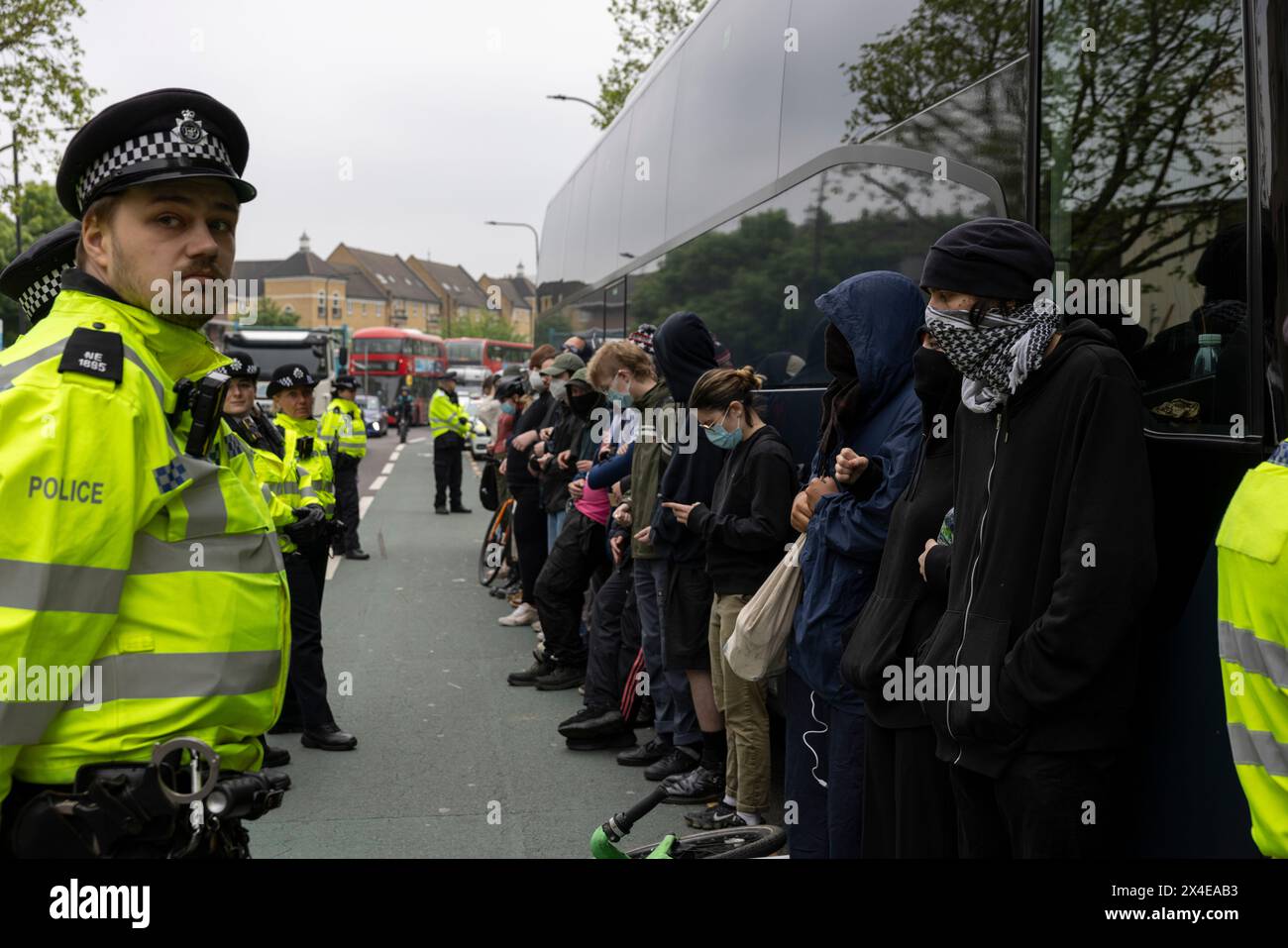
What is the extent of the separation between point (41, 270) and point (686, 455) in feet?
12.3

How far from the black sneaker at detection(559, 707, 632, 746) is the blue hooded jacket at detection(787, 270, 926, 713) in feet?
8.97

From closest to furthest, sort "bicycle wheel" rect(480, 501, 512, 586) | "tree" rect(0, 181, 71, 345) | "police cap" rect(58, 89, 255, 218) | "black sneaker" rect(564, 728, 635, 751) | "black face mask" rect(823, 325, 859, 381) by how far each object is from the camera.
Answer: "police cap" rect(58, 89, 255, 218) → "black face mask" rect(823, 325, 859, 381) → "black sneaker" rect(564, 728, 635, 751) → "bicycle wheel" rect(480, 501, 512, 586) → "tree" rect(0, 181, 71, 345)

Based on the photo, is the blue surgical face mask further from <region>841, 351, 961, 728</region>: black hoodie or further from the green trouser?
<region>841, 351, 961, 728</region>: black hoodie

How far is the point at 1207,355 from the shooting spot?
2855mm

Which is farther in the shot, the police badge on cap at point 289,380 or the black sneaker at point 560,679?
the black sneaker at point 560,679

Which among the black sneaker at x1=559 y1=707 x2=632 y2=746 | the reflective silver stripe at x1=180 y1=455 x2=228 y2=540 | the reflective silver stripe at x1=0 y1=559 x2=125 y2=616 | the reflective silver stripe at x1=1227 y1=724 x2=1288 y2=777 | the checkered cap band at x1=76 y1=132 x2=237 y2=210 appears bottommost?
the black sneaker at x1=559 y1=707 x2=632 y2=746

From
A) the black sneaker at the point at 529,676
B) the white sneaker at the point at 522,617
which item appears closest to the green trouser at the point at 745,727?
the black sneaker at the point at 529,676

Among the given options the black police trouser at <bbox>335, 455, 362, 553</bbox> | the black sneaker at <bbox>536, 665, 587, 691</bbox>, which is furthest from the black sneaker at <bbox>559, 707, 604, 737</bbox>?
the black police trouser at <bbox>335, 455, 362, 553</bbox>

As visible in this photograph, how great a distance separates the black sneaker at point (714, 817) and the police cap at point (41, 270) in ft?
12.1

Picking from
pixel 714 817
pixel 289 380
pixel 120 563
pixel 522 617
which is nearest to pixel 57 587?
pixel 120 563

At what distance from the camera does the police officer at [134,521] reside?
6.60 feet

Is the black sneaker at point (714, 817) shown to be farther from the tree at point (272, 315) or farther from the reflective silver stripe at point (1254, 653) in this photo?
the tree at point (272, 315)

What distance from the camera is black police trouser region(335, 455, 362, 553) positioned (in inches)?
545

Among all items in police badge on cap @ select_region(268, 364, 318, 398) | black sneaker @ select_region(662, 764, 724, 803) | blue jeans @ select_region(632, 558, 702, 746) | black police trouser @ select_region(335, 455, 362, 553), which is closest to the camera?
black sneaker @ select_region(662, 764, 724, 803)
